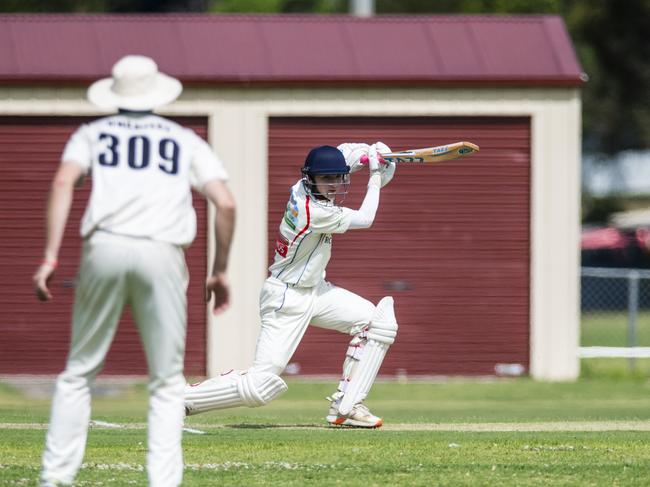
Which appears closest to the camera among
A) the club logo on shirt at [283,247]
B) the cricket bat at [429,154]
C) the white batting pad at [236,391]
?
the white batting pad at [236,391]

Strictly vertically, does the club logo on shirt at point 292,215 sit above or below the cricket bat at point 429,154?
below

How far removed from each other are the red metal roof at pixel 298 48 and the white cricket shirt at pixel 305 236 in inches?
289

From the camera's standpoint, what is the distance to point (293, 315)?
1020cm

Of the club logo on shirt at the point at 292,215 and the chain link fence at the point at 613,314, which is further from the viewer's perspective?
the chain link fence at the point at 613,314

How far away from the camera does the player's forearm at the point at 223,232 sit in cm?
657

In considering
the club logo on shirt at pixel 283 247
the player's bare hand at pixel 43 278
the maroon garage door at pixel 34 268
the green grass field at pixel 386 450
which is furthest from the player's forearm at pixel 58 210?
the maroon garage door at pixel 34 268

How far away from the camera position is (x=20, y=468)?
309 inches

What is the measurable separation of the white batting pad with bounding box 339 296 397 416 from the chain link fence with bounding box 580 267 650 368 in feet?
27.1

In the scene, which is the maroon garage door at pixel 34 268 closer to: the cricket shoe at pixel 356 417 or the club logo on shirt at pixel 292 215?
the cricket shoe at pixel 356 417

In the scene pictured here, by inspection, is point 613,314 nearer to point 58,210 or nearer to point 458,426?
point 458,426

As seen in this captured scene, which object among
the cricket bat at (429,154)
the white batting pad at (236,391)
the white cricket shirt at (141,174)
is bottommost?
the white batting pad at (236,391)

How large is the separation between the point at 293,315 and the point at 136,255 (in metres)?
3.77

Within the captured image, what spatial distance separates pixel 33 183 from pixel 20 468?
10.1 metres

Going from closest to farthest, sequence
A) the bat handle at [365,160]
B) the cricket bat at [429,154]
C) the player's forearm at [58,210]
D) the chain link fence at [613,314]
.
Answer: the player's forearm at [58,210]
the bat handle at [365,160]
the cricket bat at [429,154]
the chain link fence at [613,314]
